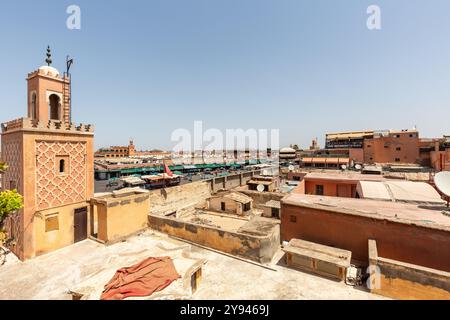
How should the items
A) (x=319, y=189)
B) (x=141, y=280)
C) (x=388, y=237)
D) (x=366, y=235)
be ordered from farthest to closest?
1. (x=319, y=189)
2. (x=366, y=235)
3. (x=388, y=237)
4. (x=141, y=280)

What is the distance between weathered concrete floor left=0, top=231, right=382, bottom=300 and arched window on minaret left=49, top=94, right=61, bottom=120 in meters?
9.25

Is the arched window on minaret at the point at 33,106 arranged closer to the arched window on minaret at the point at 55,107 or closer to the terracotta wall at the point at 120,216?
the arched window on minaret at the point at 55,107

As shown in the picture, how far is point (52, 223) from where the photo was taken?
12922 mm

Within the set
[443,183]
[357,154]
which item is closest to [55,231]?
[443,183]

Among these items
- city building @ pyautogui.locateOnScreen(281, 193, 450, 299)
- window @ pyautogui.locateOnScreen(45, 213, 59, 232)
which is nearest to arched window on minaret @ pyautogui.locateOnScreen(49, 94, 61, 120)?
window @ pyautogui.locateOnScreen(45, 213, 59, 232)

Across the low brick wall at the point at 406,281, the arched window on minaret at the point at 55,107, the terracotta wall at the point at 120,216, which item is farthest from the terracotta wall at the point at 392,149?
the arched window on minaret at the point at 55,107

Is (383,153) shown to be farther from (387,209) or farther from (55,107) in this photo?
(55,107)

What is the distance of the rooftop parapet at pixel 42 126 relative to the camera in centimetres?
1201

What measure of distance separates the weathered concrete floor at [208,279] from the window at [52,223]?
145cm

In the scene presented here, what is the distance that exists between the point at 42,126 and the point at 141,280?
430 inches

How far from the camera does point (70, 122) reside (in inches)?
556

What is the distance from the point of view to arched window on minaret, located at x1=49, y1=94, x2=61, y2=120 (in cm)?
1485
